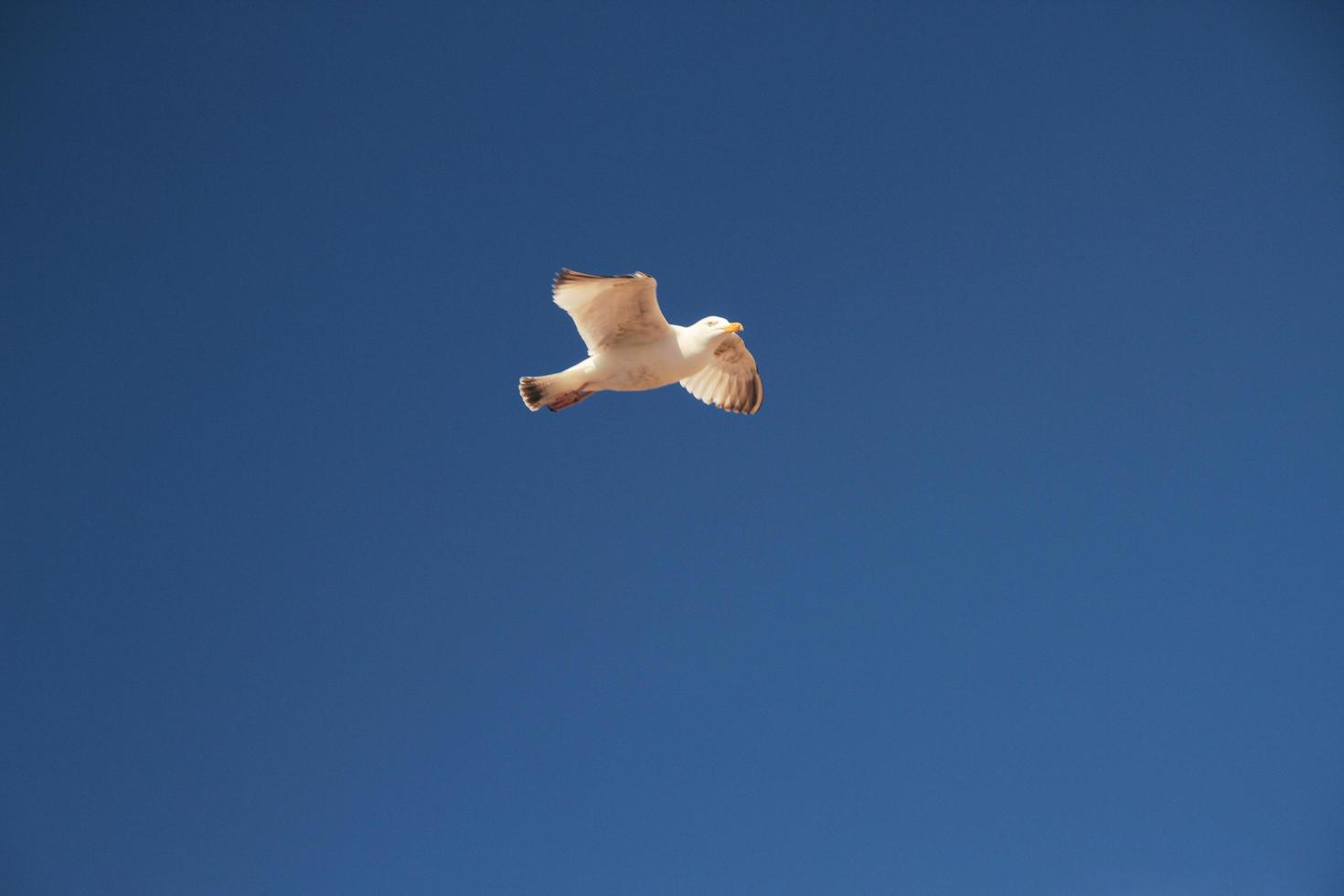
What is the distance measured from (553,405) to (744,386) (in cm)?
209

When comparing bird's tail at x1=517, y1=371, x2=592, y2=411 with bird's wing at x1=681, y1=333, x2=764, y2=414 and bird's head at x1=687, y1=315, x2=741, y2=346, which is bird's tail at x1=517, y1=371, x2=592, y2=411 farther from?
bird's wing at x1=681, y1=333, x2=764, y2=414

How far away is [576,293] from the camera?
8859 millimetres

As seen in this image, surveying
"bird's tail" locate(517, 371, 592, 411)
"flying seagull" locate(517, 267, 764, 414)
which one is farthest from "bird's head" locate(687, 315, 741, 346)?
"bird's tail" locate(517, 371, 592, 411)

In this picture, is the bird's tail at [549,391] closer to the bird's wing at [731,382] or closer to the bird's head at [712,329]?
the bird's head at [712,329]

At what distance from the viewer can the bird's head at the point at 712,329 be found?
29.7ft

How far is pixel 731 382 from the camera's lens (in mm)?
10703

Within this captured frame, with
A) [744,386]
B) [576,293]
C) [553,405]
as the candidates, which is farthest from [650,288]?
[744,386]

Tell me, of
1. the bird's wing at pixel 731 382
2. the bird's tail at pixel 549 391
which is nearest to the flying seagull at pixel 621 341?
the bird's tail at pixel 549 391

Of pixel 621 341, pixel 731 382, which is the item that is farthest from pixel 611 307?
pixel 731 382

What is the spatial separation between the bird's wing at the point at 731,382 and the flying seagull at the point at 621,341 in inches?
45.6

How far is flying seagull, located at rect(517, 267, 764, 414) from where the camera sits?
8820mm

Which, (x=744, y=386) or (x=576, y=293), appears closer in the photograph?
(x=576, y=293)

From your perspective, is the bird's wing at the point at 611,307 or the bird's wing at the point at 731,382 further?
the bird's wing at the point at 731,382

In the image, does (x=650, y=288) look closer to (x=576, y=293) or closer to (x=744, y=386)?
(x=576, y=293)
